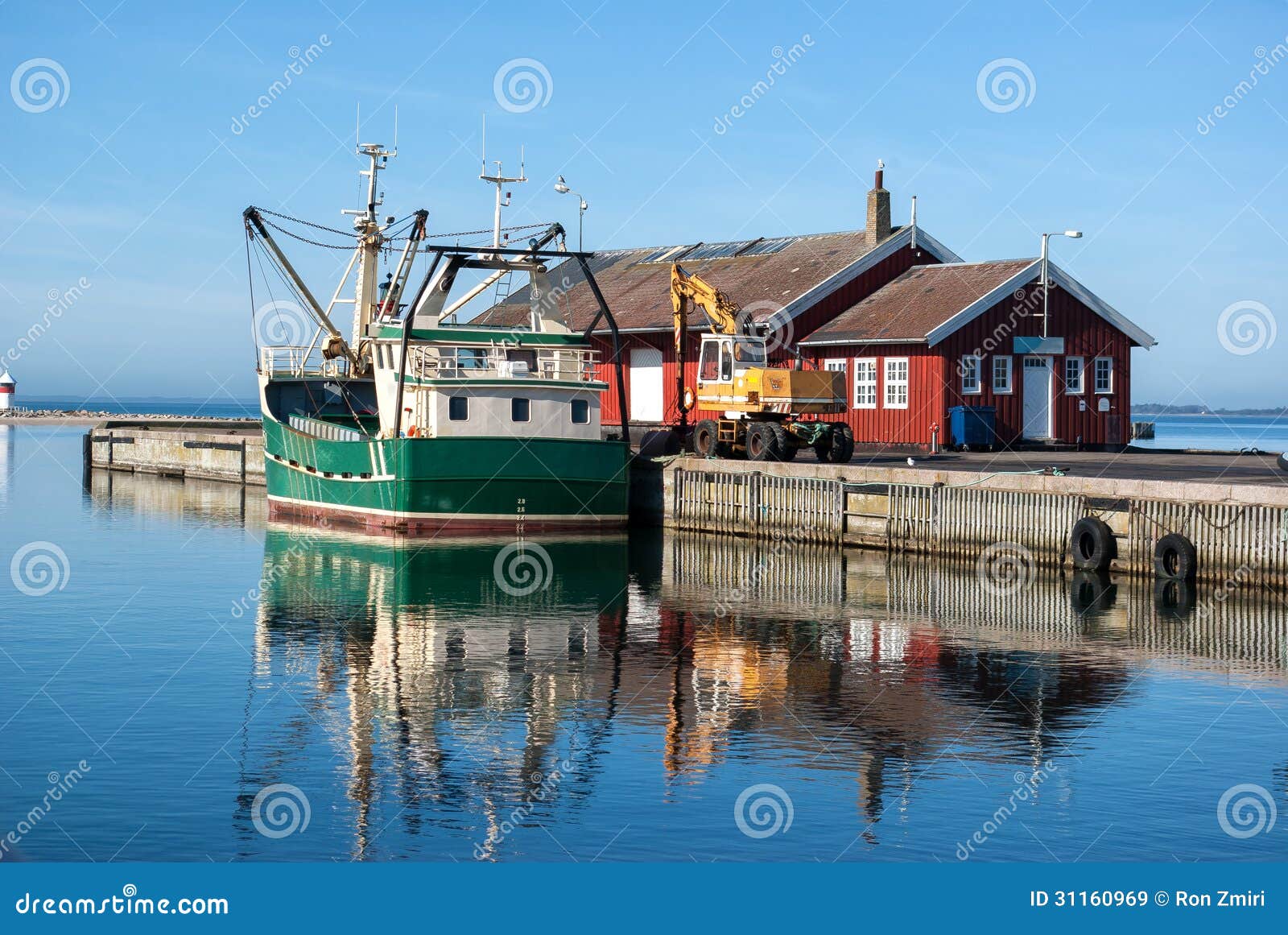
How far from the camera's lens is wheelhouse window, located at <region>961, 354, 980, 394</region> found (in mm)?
41688

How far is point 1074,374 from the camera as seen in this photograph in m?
43.7

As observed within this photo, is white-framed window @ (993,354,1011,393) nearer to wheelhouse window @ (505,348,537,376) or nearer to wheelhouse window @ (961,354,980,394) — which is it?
wheelhouse window @ (961,354,980,394)

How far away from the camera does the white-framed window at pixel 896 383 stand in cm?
4228

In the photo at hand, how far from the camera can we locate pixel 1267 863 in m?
11.5

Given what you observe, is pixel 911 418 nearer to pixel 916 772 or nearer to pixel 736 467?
pixel 736 467

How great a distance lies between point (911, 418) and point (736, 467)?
854cm

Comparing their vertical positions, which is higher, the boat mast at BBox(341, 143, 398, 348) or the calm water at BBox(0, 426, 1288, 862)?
the boat mast at BBox(341, 143, 398, 348)

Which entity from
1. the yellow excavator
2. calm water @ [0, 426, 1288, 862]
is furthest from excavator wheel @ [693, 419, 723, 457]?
calm water @ [0, 426, 1288, 862]

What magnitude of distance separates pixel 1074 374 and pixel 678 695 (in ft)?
94.9

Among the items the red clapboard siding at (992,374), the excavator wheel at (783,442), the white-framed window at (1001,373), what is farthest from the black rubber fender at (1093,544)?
the white-framed window at (1001,373)

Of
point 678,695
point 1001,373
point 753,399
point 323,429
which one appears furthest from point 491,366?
point 678,695

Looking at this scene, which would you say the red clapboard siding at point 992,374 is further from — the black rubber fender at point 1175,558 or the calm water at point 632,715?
the black rubber fender at point 1175,558

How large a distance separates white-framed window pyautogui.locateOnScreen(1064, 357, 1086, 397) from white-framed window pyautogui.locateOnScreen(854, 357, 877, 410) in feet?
18.4

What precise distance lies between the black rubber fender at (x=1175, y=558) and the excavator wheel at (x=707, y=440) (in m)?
13.1
